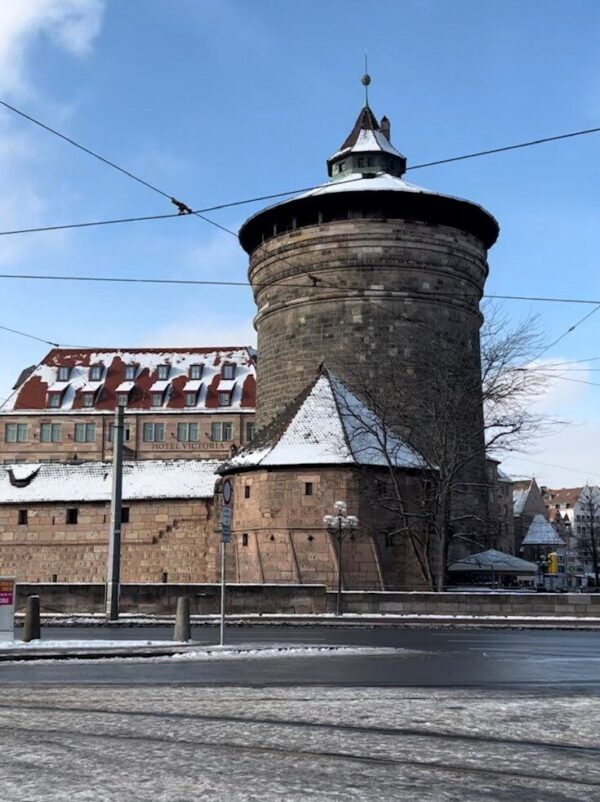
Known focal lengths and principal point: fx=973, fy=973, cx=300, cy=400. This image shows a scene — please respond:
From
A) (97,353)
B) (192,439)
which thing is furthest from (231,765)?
(97,353)

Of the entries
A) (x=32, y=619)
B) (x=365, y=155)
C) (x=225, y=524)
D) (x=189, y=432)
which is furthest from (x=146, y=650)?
(x=189, y=432)

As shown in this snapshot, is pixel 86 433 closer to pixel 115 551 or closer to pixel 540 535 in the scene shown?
pixel 540 535

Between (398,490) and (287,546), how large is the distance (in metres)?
4.24

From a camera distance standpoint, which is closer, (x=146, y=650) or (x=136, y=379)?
(x=146, y=650)

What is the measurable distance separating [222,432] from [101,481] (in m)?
21.3

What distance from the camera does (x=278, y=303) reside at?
41.0 m

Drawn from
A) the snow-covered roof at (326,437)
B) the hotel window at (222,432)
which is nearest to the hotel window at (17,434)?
the hotel window at (222,432)

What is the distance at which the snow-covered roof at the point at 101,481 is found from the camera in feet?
132

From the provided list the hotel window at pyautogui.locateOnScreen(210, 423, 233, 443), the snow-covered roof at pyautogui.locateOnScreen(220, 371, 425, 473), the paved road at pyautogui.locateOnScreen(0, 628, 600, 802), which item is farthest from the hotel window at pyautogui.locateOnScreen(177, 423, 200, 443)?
the paved road at pyautogui.locateOnScreen(0, 628, 600, 802)

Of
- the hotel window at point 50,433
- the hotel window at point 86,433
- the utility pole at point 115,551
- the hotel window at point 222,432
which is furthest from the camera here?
the hotel window at point 86,433

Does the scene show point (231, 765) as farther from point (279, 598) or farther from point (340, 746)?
point (279, 598)

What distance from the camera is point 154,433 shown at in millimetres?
63406

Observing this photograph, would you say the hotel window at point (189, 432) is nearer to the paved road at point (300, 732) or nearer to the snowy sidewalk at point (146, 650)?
the snowy sidewalk at point (146, 650)

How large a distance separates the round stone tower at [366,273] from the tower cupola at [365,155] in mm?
5373
